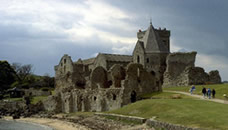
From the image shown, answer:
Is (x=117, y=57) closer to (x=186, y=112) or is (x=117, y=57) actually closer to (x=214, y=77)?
(x=214, y=77)

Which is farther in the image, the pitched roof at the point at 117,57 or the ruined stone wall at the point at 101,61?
the pitched roof at the point at 117,57

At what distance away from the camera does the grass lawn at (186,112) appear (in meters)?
22.1

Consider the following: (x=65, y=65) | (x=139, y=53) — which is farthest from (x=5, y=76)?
(x=139, y=53)

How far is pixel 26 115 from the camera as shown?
53.0 meters

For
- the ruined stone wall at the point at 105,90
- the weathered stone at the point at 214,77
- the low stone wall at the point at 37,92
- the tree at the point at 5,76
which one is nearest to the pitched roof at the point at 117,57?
the ruined stone wall at the point at 105,90

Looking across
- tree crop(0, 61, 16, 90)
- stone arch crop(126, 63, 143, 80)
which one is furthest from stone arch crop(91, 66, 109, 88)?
tree crop(0, 61, 16, 90)

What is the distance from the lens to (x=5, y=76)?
83.8 metres

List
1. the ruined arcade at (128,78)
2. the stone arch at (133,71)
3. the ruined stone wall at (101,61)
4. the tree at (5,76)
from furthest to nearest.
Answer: the tree at (5,76) < the ruined stone wall at (101,61) < the stone arch at (133,71) < the ruined arcade at (128,78)

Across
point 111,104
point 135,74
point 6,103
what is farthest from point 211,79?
point 6,103

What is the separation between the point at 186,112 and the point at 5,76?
6817cm

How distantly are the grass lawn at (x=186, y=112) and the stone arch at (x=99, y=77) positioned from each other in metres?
15.8

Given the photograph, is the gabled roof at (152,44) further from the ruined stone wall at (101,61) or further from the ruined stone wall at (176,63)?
the ruined stone wall at (101,61)

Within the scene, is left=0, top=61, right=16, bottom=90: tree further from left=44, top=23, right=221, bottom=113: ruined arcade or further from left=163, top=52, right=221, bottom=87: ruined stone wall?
left=163, top=52, right=221, bottom=87: ruined stone wall

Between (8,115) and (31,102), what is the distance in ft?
20.3
